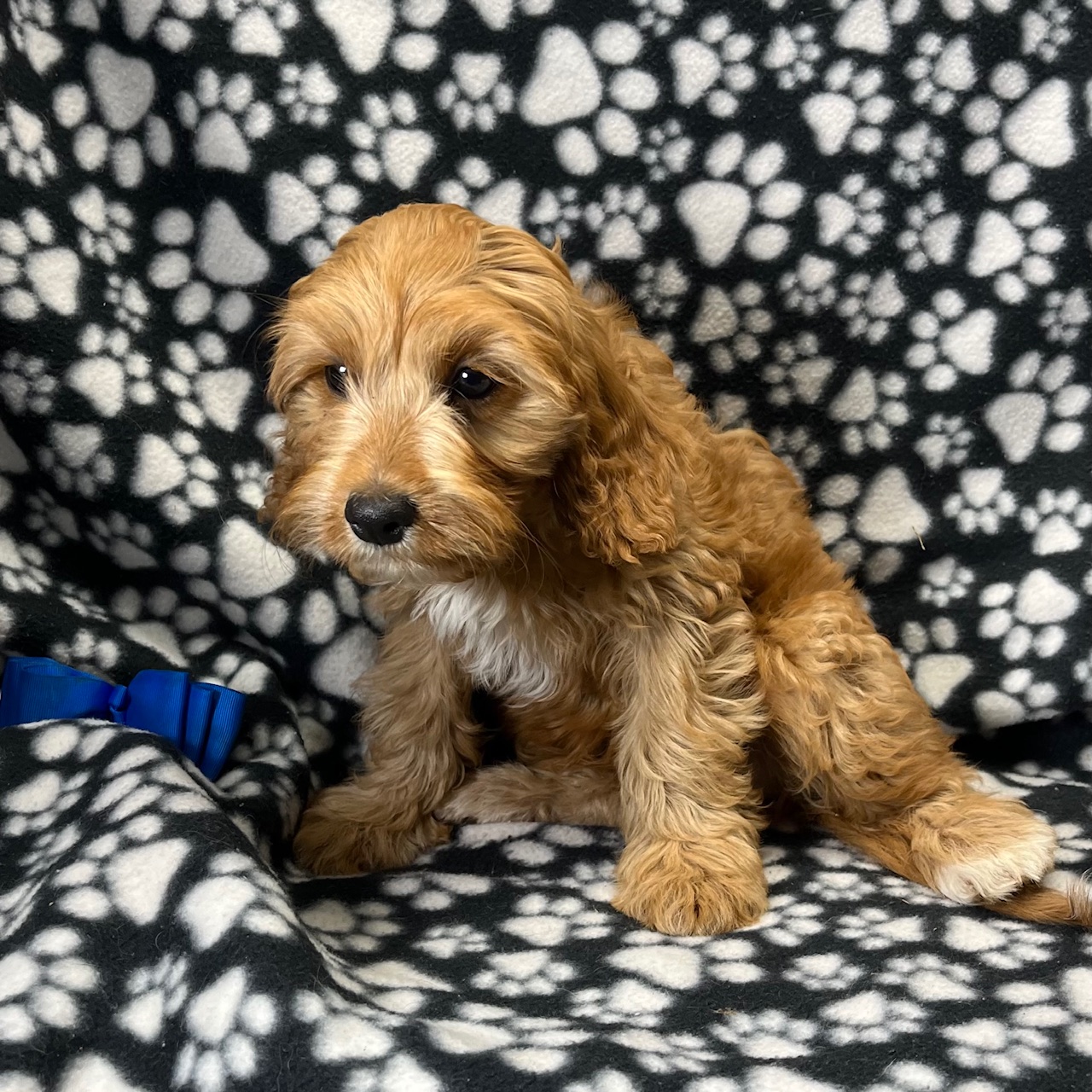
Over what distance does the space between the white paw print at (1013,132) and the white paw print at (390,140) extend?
4.49 ft

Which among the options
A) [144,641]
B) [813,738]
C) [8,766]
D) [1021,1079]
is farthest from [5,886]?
[1021,1079]

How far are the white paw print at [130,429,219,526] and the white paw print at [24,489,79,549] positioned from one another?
22 cm

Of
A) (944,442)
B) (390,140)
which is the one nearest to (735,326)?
(944,442)

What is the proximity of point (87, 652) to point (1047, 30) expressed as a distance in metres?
2.81

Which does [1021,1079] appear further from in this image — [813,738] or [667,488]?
[667,488]

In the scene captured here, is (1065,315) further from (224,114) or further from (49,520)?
(49,520)

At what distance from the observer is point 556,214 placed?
3.28 m

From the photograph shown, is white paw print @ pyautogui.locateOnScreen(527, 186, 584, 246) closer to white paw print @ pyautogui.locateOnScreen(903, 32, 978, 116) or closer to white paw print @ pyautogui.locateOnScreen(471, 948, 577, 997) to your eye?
white paw print @ pyautogui.locateOnScreen(903, 32, 978, 116)

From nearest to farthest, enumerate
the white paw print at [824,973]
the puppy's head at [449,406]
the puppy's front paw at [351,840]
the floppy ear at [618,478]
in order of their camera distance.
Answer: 1. the puppy's head at [449,406]
2. the white paw print at [824,973]
3. the floppy ear at [618,478]
4. the puppy's front paw at [351,840]

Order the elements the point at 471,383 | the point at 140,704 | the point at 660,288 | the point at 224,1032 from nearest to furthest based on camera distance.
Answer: the point at 224,1032 < the point at 471,383 < the point at 140,704 < the point at 660,288

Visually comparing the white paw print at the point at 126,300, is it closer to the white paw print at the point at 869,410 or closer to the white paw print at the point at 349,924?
the white paw print at the point at 349,924

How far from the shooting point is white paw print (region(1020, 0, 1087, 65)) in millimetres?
3066

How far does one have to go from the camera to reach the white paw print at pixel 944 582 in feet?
11.2

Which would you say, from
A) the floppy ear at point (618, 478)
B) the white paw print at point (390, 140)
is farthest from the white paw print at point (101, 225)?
the floppy ear at point (618, 478)
